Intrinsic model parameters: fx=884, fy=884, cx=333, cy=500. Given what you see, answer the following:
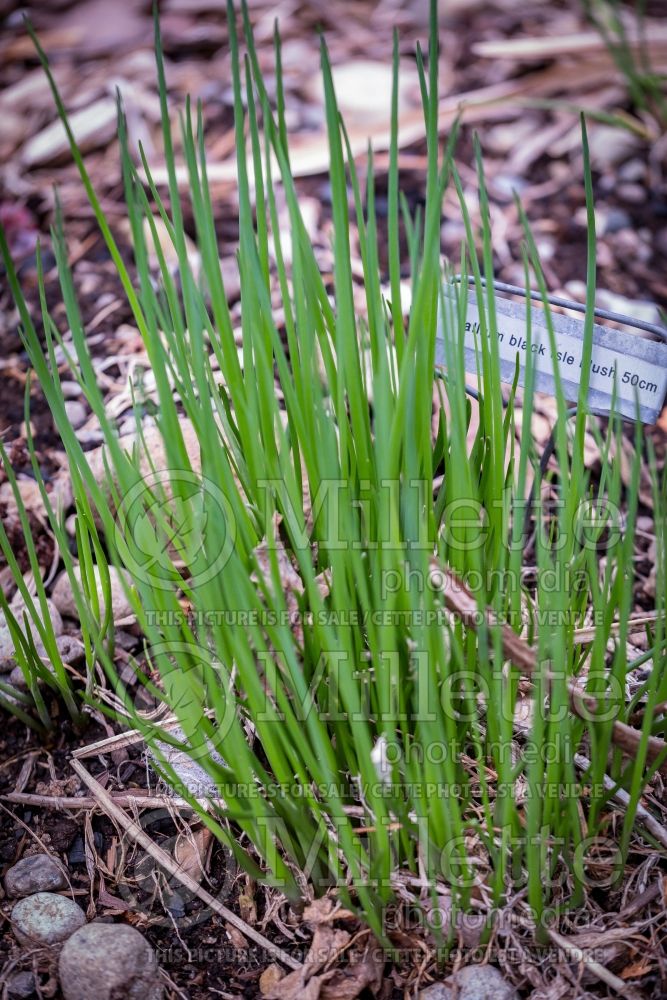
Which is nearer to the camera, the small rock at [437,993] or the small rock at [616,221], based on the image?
the small rock at [437,993]

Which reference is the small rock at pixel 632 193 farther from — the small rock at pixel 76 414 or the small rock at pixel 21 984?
the small rock at pixel 21 984

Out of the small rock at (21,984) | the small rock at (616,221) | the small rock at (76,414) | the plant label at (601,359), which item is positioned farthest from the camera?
the small rock at (616,221)

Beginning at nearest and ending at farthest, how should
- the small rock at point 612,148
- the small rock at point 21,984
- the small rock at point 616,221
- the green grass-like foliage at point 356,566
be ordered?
the green grass-like foliage at point 356,566, the small rock at point 21,984, the small rock at point 616,221, the small rock at point 612,148

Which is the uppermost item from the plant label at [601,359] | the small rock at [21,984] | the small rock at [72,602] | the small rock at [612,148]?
the small rock at [612,148]

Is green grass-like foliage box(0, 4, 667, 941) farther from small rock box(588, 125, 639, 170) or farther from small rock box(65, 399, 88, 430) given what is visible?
small rock box(588, 125, 639, 170)

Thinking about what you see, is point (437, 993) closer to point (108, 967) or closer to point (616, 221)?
point (108, 967)

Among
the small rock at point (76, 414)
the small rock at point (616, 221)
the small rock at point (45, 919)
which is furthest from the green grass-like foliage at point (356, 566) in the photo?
the small rock at point (616, 221)

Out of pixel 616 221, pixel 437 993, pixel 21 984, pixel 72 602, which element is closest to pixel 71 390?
pixel 72 602

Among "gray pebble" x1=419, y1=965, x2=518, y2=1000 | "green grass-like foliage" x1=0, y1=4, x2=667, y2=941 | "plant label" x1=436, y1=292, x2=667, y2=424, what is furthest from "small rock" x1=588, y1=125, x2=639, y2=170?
"gray pebble" x1=419, y1=965, x2=518, y2=1000
